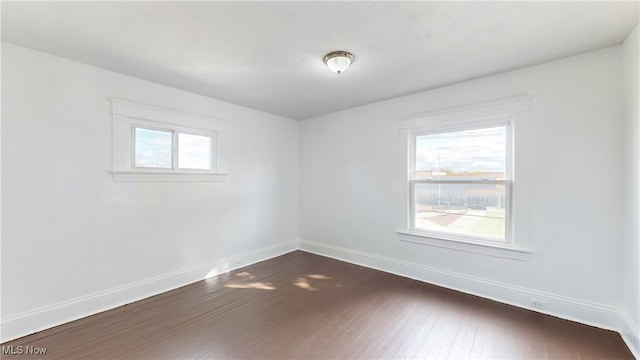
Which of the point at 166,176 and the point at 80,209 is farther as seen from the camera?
the point at 166,176

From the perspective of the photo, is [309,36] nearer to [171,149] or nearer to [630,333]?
[171,149]

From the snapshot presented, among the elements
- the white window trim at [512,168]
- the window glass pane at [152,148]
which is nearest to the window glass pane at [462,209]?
the white window trim at [512,168]

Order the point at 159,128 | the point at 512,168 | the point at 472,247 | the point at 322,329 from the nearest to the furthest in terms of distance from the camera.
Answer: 1. the point at 322,329
2. the point at 512,168
3. the point at 472,247
4. the point at 159,128

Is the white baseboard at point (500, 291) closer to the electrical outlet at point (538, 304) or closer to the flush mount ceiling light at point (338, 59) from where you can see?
the electrical outlet at point (538, 304)

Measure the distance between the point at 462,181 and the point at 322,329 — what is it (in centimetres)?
237

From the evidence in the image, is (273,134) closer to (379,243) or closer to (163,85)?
(163,85)

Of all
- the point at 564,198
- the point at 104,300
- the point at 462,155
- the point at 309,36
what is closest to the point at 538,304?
the point at 564,198

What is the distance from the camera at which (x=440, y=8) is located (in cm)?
175

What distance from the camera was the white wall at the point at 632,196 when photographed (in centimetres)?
198

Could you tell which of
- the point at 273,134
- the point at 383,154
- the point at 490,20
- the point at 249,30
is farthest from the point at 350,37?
the point at 273,134

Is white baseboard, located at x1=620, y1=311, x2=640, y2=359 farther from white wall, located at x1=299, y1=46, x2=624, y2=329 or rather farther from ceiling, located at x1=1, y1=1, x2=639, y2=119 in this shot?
ceiling, located at x1=1, y1=1, x2=639, y2=119

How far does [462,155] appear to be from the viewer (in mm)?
3170

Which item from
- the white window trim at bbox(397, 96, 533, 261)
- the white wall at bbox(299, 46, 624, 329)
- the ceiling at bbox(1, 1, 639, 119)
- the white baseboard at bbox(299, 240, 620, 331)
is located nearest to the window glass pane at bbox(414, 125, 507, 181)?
the white window trim at bbox(397, 96, 533, 261)

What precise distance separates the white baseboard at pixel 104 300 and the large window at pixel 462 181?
292cm
